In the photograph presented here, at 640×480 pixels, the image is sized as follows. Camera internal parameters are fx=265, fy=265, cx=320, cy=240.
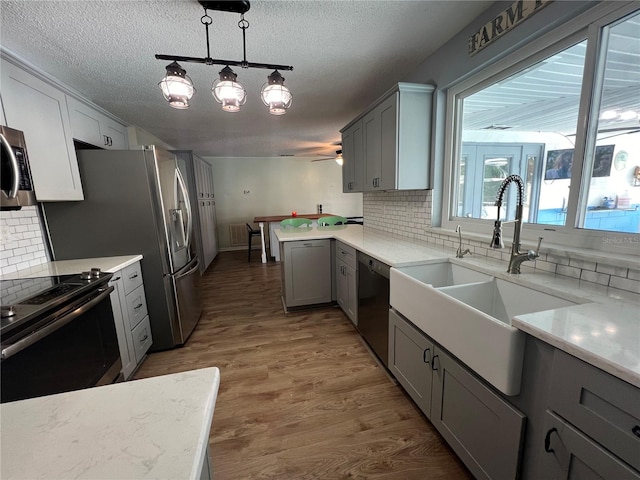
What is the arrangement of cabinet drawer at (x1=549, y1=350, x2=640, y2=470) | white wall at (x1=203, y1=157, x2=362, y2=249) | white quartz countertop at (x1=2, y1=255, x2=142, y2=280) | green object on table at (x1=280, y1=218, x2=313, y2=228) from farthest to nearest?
white wall at (x1=203, y1=157, x2=362, y2=249) < green object on table at (x1=280, y1=218, x2=313, y2=228) < white quartz countertop at (x1=2, y1=255, x2=142, y2=280) < cabinet drawer at (x1=549, y1=350, x2=640, y2=470)

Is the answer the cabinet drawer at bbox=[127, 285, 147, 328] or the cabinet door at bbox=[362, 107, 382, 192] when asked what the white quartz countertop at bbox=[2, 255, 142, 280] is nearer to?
the cabinet drawer at bbox=[127, 285, 147, 328]

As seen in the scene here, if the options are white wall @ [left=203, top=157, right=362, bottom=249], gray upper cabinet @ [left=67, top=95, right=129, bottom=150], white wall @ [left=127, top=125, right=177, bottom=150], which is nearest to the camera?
gray upper cabinet @ [left=67, top=95, right=129, bottom=150]

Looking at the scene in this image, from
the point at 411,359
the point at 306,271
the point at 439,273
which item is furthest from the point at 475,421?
the point at 306,271

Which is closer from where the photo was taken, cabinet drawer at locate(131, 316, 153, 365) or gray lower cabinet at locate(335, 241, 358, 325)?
cabinet drawer at locate(131, 316, 153, 365)

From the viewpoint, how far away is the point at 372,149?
8.29ft

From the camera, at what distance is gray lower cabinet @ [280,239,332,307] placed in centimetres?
291

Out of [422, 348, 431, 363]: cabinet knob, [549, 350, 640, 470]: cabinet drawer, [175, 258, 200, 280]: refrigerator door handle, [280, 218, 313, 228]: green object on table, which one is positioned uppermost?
[280, 218, 313, 228]: green object on table

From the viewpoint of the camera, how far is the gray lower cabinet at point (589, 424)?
0.68 m

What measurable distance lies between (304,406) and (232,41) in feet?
8.14

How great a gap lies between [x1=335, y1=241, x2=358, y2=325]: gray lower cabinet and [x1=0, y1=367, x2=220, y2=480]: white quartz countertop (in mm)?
1957

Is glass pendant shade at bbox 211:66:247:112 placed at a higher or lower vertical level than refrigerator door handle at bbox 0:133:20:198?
higher

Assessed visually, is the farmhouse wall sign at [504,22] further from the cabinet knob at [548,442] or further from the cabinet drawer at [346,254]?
the cabinet knob at [548,442]

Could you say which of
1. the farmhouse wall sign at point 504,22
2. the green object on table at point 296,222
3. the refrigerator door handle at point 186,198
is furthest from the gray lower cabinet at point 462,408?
the green object on table at point 296,222

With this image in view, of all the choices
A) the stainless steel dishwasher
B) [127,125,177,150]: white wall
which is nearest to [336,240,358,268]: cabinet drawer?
the stainless steel dishwasher
